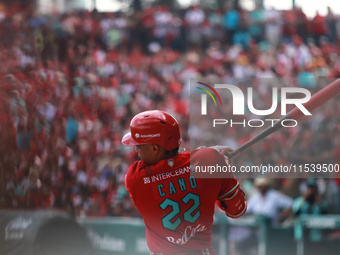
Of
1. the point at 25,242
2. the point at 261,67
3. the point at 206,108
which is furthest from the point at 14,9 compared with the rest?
the point at 25,242

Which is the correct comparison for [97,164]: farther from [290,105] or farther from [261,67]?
[290,105]

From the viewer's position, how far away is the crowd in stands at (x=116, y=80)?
5223 millimetres

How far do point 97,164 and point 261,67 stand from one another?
3.24m

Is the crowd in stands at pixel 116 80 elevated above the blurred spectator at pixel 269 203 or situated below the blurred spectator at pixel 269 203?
above

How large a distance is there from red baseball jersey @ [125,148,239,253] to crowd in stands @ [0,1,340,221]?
4.89 feet

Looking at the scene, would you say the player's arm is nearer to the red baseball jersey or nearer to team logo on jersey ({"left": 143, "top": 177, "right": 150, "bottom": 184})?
the red baseball jersey

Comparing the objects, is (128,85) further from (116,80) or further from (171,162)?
(171,162)

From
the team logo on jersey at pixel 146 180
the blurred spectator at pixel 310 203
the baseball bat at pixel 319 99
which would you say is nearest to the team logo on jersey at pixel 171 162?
the team logo on jersey at pixel 146 180

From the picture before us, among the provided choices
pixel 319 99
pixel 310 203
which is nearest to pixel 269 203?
pixel 310 203

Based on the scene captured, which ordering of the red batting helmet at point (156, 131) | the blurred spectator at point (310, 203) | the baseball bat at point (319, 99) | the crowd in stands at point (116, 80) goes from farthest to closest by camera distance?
the blurred spectator at point (310, 203) → the crowd in stands at point (116, 80) → the red batting helmet at point (156, 131) → the baseball bat at point (319, 99)

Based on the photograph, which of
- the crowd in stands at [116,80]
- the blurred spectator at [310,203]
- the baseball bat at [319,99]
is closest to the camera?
the baseball bat at [319,99]

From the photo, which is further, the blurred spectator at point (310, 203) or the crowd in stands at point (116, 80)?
the blurred spectator at point (310, 203)

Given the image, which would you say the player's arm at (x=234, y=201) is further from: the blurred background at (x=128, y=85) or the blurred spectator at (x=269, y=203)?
the blurred spectator at (x=269, y=203)

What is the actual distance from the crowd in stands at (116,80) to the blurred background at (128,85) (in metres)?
0.02
